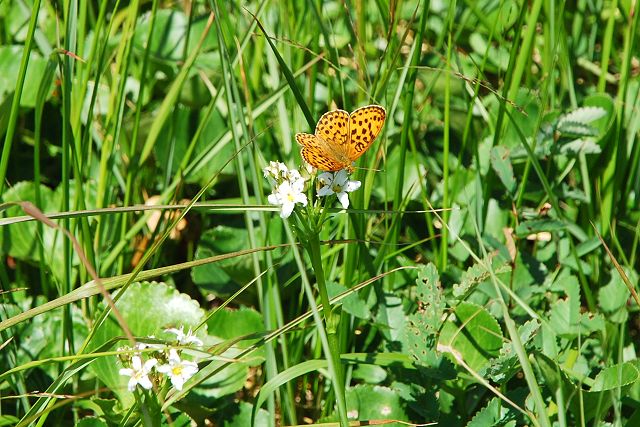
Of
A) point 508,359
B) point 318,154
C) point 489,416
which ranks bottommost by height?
point 489,416

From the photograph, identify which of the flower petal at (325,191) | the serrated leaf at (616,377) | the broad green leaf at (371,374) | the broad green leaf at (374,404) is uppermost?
the flower petal at (325,191)

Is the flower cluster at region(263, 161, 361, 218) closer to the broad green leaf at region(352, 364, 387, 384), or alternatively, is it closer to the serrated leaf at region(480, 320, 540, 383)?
the serrated leaf at region(480, 320, 540, 383)

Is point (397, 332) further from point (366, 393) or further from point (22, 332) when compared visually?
point (22, 332)

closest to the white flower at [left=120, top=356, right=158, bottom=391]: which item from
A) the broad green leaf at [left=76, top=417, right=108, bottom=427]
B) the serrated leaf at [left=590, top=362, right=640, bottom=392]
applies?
the broad green leaf at [left=76, top=417, right=108, bottom=427]

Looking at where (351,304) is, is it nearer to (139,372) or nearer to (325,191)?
(325,191)

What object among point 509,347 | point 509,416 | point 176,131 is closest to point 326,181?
point 509,347

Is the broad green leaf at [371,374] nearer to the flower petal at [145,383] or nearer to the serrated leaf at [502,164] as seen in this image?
the serrated leaf at [502,164]

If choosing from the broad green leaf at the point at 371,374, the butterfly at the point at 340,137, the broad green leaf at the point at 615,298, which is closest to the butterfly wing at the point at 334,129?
the butterfly at the point at 340,137

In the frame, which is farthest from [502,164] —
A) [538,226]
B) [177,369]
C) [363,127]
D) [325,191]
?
[177,369]
